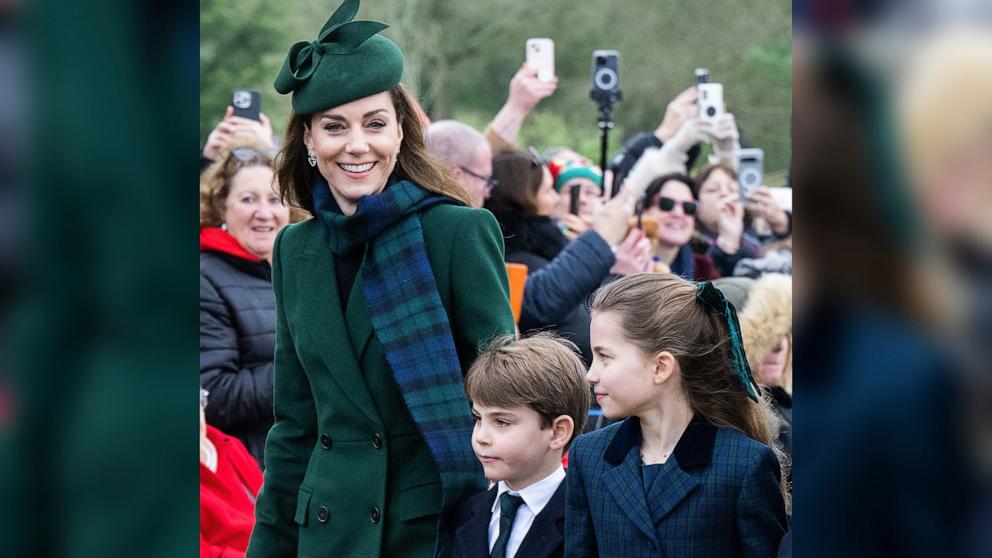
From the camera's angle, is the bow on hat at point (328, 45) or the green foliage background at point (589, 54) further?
the green foliage background at point (589, 54)

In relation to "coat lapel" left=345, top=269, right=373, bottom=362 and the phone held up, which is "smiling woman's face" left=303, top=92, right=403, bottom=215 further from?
the phone held up

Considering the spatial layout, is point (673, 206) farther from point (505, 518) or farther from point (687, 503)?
point (687, 503)

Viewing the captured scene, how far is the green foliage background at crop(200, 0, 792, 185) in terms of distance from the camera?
73.1 ft

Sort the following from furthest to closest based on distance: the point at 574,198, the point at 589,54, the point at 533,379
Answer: the point at 589,54, the point at 574,198, the point at 533,379

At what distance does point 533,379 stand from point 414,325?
31 cm

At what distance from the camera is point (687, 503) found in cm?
226

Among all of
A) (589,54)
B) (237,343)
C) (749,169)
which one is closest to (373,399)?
(237,343)

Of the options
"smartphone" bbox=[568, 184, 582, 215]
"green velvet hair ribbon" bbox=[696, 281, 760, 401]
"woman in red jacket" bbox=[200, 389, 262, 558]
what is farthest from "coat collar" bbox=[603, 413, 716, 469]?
"smartphone" bbox=[568, 184, 582, 215]

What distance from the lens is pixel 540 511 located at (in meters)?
2.58

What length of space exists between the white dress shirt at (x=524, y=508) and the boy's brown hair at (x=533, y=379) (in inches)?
5.0

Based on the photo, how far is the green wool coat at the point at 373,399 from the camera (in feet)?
8.33

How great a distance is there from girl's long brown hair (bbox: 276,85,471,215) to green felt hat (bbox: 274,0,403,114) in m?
0.09

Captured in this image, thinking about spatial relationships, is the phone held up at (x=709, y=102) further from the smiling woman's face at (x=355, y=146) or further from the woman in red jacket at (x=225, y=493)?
the smiling woman's face at (x=355, y=146)

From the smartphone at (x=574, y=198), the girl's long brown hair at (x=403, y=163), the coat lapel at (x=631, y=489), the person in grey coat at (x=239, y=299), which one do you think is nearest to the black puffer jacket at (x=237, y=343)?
the person in grey coat at (x=239, y=299)
